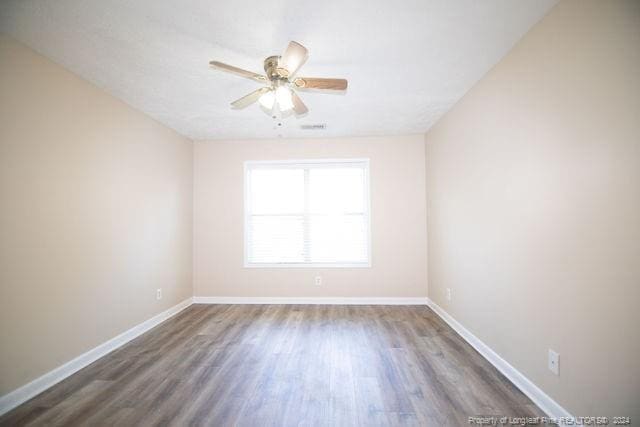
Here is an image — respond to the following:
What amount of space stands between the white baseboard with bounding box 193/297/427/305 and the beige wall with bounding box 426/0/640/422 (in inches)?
55.3

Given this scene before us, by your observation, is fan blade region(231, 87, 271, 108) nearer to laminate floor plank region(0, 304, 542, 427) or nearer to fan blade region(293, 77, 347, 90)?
fan blade region(293, 77, 347, 90)

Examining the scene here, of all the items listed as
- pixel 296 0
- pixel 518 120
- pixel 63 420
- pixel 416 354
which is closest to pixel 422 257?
pixel 416 354

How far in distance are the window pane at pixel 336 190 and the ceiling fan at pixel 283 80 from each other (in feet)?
6.72

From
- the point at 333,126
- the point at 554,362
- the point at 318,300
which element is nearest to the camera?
the point at 554,362

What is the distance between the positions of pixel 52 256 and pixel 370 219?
11.5 ft

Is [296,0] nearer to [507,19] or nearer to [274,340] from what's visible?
[507,19]

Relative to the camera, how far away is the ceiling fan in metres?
1.69

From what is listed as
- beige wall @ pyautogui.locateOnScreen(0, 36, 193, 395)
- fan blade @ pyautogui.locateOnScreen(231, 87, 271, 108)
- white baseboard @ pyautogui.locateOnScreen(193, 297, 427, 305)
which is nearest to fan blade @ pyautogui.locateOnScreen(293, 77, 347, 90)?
fan blade @ pyautogui.locateOnScreen(231, 87, 271, 108)

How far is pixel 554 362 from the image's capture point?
165cm

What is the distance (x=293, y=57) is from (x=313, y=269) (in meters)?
3.06

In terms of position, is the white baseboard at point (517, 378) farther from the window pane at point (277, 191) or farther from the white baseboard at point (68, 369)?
the white baseboard at point (68, 369)

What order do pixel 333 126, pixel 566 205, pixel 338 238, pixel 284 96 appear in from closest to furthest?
pixel 566 205
pixel 284 96
pixel 333 126
pixel 338 238

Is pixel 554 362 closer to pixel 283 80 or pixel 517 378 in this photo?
pixel 517 378

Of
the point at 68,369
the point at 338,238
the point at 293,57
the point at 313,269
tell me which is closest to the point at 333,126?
the point at 338,238
